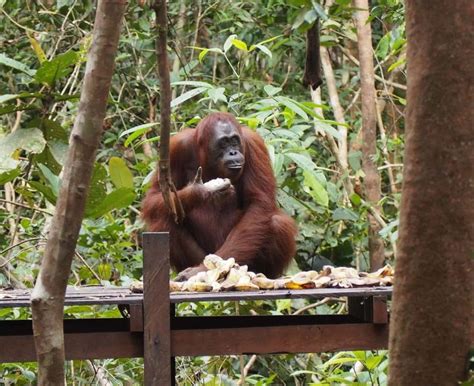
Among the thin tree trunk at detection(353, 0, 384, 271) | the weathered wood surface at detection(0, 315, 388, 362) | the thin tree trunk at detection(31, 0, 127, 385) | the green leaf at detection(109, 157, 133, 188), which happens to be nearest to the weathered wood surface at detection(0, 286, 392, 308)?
the weathered wood surface at detection(0, 315, 388, 362)

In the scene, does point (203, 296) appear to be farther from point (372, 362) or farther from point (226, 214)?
point (226, 214)

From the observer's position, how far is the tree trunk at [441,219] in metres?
2.14

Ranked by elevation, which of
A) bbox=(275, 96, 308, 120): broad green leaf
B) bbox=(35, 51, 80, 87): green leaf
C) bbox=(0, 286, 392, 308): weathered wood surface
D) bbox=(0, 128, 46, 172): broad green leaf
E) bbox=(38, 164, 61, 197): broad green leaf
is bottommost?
bbox=(0, 286, 392, 308): weathered wood surface

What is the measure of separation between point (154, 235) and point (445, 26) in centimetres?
151

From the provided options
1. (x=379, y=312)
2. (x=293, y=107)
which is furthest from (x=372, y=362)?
(x=293, y=107)

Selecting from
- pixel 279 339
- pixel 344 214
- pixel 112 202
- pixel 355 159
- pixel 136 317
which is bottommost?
pixel 279 339

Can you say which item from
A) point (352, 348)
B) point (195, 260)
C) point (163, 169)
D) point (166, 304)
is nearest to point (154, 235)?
point (166, 304)

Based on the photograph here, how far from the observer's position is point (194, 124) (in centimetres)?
670

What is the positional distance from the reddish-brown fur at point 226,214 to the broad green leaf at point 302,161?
0.14m

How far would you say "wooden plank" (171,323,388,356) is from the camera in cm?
348

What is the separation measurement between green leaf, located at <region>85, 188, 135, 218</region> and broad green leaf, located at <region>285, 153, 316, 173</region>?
135 cm

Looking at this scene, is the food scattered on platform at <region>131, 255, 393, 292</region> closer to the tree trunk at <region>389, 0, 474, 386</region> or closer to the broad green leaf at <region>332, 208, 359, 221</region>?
the tree trunk at <region>389, 0, 474, 386</region>

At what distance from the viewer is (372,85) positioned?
21.7 ft

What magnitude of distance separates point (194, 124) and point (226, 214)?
153 centimetres
